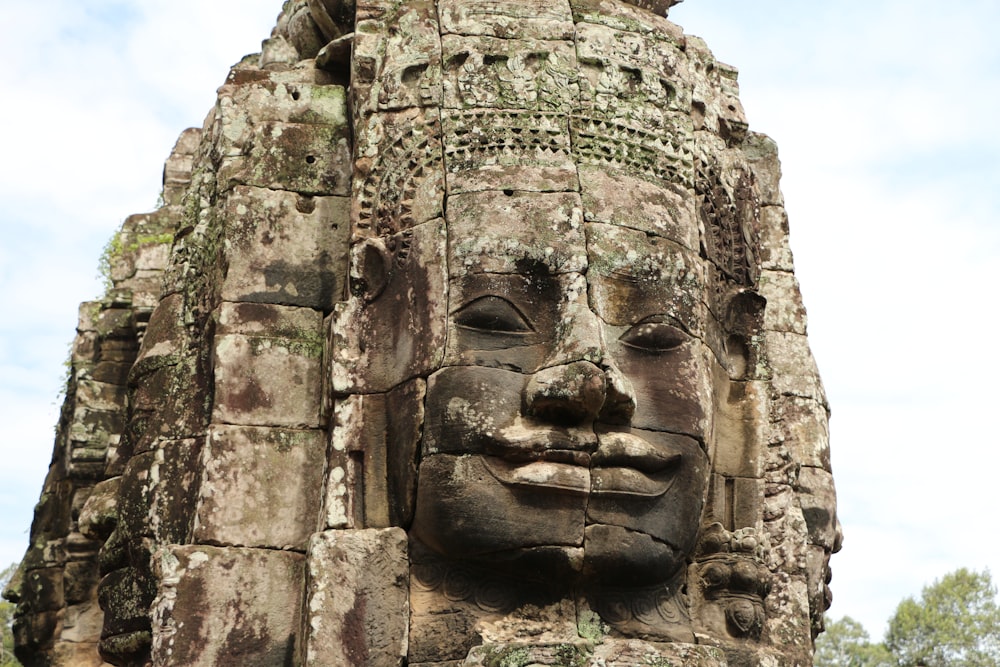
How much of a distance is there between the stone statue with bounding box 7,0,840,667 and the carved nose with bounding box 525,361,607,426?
18 mm

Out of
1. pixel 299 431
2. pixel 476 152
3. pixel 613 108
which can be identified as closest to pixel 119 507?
pixel 299 431

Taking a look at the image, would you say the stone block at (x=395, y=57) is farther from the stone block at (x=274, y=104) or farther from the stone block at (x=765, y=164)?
the stone block at (x=765, y=164)

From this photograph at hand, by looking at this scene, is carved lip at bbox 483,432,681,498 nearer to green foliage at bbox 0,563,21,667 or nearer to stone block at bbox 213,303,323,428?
stone block at bbox 213,303,323,428

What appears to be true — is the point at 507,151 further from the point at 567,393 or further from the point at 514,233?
the point at 567,393

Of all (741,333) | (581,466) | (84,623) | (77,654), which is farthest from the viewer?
(84,623)

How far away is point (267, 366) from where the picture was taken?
9.07m

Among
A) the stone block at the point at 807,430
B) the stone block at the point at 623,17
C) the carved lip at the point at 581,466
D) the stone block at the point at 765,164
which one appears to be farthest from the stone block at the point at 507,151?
the stone block at the point at 807,430

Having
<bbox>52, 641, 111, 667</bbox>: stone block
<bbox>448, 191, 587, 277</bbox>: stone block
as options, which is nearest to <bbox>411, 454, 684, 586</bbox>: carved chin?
<bbox>448, 191, 587, 277</bbox>: stone block

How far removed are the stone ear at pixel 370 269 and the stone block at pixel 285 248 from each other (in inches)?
21.2

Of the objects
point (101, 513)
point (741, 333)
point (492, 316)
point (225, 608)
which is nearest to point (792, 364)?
point (741, 333)

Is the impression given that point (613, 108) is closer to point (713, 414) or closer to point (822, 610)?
point (713, 414)

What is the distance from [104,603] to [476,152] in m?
3.55

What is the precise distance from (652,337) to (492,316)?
889 mm

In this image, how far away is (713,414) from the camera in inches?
348
